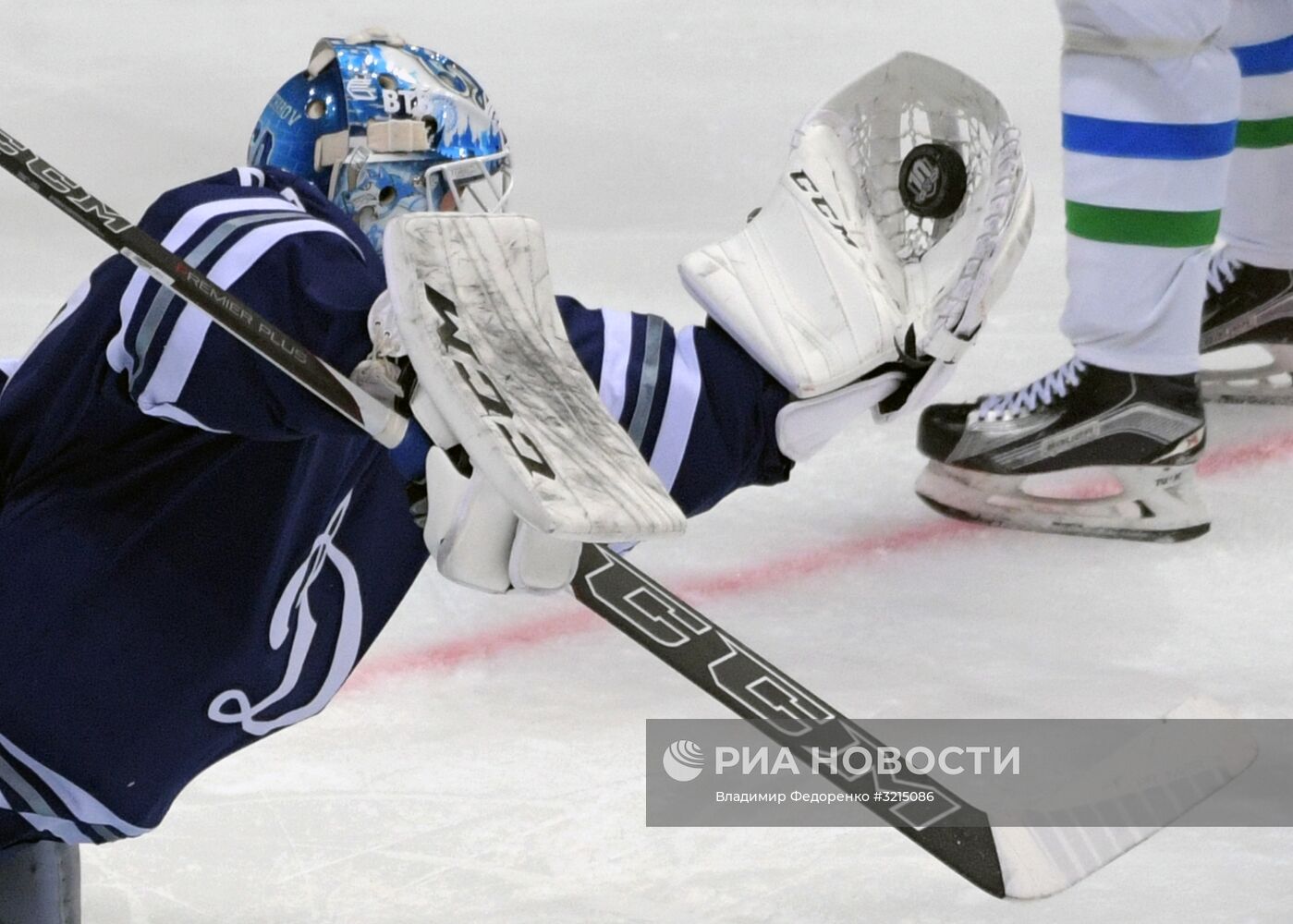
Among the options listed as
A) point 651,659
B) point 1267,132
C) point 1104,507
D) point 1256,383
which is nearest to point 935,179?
point 651,659

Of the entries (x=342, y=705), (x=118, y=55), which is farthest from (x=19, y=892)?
(x=118, y=55)

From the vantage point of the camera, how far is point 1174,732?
3.91ft

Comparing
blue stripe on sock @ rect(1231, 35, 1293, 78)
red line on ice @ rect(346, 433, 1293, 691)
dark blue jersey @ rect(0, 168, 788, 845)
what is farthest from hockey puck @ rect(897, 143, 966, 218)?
blue stripe on sock @ rect(1231, 35, 1293, 78)

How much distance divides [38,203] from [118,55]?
428 mm

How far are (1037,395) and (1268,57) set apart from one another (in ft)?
1.84

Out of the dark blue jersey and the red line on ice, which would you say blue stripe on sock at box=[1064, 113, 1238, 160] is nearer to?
the red line on ice

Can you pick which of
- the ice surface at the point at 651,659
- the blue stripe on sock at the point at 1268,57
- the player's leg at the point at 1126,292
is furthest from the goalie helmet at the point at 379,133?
the blue stripe on sock at the point at 1268,57

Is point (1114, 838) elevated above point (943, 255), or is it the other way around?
point (943, 255)

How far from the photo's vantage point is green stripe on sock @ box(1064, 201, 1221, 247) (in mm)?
2008

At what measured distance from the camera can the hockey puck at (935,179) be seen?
126cm

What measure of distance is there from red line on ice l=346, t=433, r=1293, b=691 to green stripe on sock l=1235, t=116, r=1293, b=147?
0.36 metres

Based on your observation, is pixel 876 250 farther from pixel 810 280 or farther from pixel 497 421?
pixel 497 421

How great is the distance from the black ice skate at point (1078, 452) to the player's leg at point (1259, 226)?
37 centimetres

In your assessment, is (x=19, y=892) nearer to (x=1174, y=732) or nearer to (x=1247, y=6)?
(x=1174, y=732)
